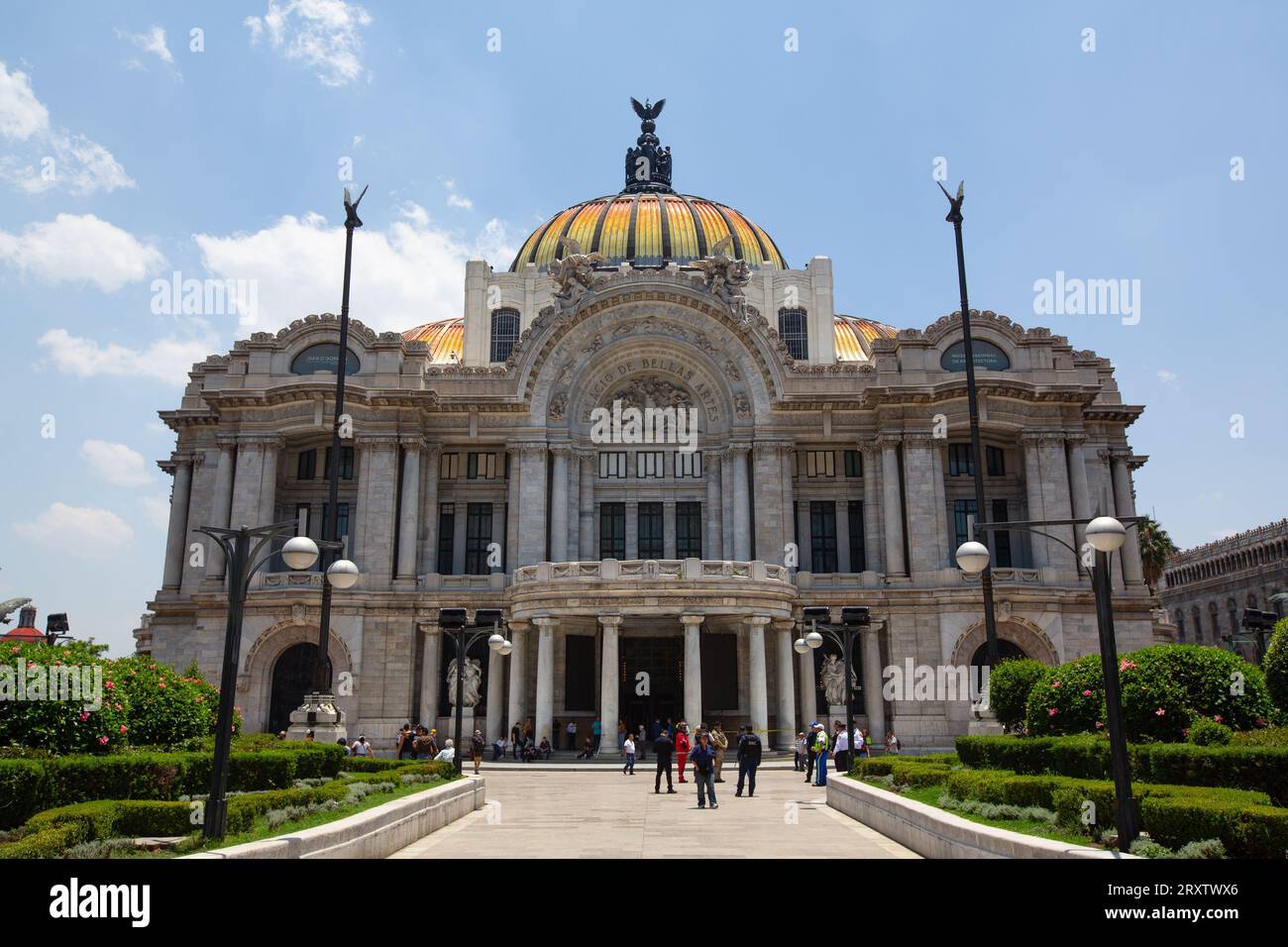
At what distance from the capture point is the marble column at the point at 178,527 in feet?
168

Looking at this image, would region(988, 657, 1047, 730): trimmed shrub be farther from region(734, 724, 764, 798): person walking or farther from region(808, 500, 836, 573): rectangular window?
region(808, 500, 836, 573): rectangular window

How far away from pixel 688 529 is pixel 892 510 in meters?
10.3

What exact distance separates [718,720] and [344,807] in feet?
100.0

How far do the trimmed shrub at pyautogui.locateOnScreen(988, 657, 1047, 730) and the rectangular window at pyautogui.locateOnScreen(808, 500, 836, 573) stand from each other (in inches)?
750

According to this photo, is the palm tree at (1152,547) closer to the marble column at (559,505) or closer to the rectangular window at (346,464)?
the marble column at (559,505)

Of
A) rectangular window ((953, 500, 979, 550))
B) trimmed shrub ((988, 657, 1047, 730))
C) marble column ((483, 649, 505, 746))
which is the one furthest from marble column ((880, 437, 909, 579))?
marble column ((483, 649, 505, 746))

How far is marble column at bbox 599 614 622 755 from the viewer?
4153cm

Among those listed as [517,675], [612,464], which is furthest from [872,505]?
[517,675]

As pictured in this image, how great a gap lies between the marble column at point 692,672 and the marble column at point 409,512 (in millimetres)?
14059

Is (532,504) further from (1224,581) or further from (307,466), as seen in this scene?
(1224,581)

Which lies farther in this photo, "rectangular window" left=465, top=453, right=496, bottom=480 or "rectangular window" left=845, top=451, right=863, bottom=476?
"rectangular window" left=465, top=453, right=496, bottom=480

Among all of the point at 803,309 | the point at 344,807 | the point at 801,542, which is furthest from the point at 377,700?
the point at 803,309

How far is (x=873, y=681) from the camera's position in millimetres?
46688

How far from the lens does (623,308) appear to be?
50781mm
